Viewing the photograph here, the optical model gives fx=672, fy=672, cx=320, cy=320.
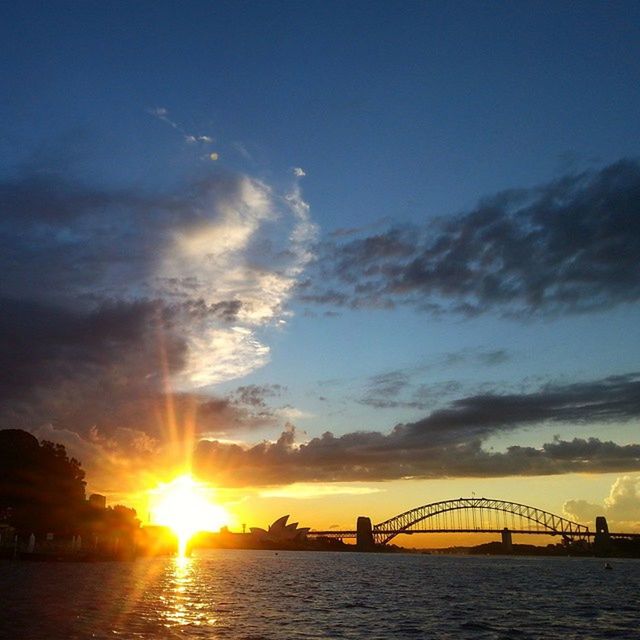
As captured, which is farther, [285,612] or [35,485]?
[35,485]

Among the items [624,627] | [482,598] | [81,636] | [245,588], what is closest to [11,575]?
[245,588]

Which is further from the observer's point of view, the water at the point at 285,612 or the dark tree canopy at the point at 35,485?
the dark tree canopy at the point at 35,485

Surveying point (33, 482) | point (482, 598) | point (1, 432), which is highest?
point (1, 432)

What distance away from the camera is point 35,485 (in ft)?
482

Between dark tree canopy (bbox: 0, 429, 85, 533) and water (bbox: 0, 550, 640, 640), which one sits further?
dark tree canopy (bbox: 0, 429, 85, 533)

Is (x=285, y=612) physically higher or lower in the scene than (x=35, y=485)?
lower

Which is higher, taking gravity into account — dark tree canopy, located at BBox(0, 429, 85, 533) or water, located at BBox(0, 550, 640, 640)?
dark tree canopy, located at BBox(0, 429, 85, 533)

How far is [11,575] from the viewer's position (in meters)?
94.5

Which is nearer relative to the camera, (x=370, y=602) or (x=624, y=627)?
(x=624, y=627)

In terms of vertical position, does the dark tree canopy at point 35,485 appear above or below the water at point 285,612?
above

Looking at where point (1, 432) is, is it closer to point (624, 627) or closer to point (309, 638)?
point (309, 638)

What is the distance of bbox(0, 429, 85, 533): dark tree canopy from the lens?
143625 mm

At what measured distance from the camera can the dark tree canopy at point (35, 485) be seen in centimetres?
14362

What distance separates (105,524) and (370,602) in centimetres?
13049
